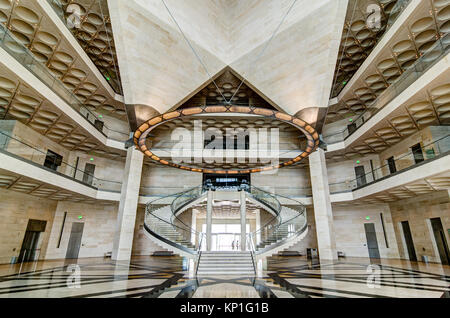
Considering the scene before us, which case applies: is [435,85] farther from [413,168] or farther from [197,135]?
[197,135]

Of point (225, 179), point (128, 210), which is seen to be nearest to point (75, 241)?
point (128, 210)

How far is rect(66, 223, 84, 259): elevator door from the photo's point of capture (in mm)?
15203

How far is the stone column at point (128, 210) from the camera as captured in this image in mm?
13023

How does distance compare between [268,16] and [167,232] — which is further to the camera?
[268,16]

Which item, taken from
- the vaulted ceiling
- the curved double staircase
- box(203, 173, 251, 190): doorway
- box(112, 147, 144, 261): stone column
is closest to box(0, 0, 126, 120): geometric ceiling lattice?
the vaulted ceiling

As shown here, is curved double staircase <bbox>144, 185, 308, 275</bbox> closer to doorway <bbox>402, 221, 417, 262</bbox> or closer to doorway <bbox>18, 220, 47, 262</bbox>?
doorway <bbox>18, 220, 47, 262</bbox>

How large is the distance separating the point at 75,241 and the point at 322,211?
1669 centimetres

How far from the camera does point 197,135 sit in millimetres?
19672

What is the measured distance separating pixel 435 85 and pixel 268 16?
910 cm

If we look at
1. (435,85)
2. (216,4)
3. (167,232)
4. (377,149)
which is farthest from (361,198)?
(216,4)

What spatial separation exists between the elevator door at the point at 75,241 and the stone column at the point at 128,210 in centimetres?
433

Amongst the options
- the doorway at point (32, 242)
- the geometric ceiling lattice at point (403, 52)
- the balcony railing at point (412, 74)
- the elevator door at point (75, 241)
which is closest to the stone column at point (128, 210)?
the elevator door at point (75, 241)

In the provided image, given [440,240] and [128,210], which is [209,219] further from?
[440,240]

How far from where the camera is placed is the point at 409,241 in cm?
1402
